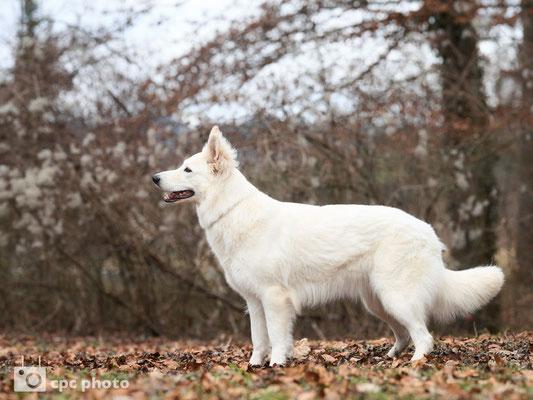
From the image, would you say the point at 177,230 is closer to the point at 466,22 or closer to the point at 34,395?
the point at 466,22

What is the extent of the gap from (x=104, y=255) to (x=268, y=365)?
882 cm

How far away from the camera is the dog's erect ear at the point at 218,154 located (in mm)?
7175

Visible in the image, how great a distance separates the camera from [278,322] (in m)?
6.87

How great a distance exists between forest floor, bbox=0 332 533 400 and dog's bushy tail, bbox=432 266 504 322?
1.38ft

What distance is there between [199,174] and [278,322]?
154 cm

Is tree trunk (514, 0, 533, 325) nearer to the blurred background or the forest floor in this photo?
the blurred background

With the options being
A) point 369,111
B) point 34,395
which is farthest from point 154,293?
point 34,395

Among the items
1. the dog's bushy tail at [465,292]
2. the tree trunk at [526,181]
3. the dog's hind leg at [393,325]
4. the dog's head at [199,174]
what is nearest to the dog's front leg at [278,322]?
the dog's hind leg at [393,325]

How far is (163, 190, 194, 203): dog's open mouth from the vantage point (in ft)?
23.7

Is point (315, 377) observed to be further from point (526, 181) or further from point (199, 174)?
point (526, 181)

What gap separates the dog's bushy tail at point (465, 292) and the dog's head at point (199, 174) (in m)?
2.26

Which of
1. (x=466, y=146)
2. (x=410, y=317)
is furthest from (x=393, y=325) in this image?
(x=466, y=146)

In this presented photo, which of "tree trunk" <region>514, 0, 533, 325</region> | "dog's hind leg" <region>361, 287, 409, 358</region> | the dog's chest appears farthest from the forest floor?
"tree trunk" <region>514, 0, 533, 325</region>

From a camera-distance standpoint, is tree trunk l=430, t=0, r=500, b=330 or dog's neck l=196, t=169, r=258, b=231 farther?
tree trunk l=430, t=0, r=500, b=330
